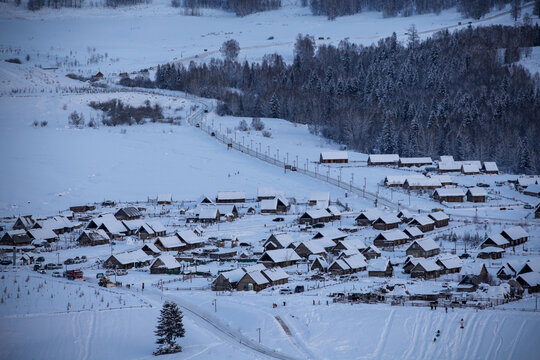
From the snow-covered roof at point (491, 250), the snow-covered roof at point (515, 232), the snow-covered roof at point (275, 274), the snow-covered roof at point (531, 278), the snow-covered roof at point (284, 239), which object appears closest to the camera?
the snow-covered roof at point (531, 278)

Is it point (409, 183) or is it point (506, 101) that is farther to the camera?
point (506, 101)

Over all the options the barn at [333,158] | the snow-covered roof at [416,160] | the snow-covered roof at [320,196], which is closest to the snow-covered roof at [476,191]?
the snow-covered roof at [320,196]

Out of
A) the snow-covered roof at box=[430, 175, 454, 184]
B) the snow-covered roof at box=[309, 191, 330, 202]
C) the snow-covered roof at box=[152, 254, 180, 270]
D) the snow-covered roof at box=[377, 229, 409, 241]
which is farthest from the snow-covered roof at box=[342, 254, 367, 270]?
the snow-covered roof at box=[430, 175, 454, 184]

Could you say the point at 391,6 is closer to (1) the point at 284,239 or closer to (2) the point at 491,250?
(1) the point at 284,239

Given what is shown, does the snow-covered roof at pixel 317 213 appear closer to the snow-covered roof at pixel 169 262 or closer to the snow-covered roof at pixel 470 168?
the snow-covered roof at pixel 169 262

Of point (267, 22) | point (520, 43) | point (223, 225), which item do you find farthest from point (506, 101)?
point (267, 22)

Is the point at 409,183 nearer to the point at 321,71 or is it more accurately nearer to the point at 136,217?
the point at 136,217
